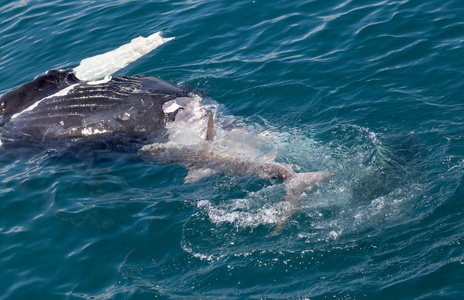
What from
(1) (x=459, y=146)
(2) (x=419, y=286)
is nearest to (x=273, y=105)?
(1) (x=459, y=146)

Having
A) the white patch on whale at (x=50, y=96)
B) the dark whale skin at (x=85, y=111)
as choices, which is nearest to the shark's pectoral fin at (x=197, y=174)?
the dark whale skin at (x=85, y=111)

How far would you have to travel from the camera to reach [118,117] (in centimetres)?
975

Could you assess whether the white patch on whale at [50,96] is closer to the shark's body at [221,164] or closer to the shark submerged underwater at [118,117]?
the shark submerged underwater at [118,117]

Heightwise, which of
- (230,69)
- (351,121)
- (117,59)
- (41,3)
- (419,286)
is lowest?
(419,286)

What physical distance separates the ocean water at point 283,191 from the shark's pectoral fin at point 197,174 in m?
0.12

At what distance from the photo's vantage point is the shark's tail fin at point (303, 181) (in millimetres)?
7855

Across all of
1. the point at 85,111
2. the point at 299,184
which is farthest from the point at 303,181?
the point at 85,111

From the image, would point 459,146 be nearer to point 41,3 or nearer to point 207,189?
point 207,189

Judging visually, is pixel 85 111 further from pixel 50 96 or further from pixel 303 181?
pixel 303 181

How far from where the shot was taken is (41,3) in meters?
18.9

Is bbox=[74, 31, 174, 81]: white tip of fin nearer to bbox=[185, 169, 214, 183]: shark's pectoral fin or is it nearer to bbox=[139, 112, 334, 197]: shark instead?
bbox=[139, 112, 334, 197]: shark

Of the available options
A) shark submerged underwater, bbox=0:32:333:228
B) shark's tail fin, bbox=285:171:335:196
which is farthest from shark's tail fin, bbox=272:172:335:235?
shark submerged underwater, bbox=0:32:333:228

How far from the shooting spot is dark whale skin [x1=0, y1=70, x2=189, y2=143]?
31.9 feet

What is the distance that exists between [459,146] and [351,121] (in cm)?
204
